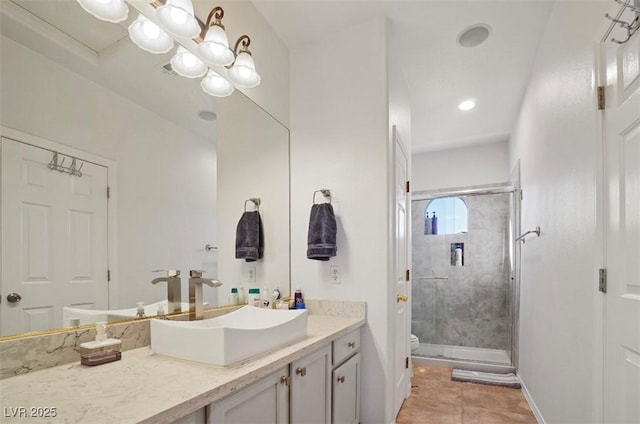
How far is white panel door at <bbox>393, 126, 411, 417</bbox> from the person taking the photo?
2.40 meters

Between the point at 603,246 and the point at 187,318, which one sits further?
the point at 187,318

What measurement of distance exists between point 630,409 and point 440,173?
3901 millimetres

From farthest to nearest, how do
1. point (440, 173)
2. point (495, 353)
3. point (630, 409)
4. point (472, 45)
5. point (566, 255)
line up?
1. point (440, 173)
2. point (495, 353)
3. point (472, 45)
4. point (566, 255)
5. point (630, 409)

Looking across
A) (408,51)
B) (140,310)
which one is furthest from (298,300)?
(408,51)

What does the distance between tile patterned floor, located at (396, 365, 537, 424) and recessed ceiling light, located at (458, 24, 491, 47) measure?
106 inches

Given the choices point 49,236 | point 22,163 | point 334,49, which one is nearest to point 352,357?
point 49,236

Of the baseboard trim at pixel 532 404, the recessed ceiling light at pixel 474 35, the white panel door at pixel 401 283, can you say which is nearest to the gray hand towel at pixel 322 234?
the white panel door at pixel 401 283

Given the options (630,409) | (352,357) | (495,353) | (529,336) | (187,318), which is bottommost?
(495,353)

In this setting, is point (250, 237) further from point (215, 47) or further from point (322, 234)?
point (215, 47)

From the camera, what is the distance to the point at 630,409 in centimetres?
114

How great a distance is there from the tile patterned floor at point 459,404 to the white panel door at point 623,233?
1.38m

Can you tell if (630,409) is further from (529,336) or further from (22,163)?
(22,163)

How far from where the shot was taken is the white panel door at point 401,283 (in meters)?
2.40

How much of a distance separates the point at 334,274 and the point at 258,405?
3.74ft
